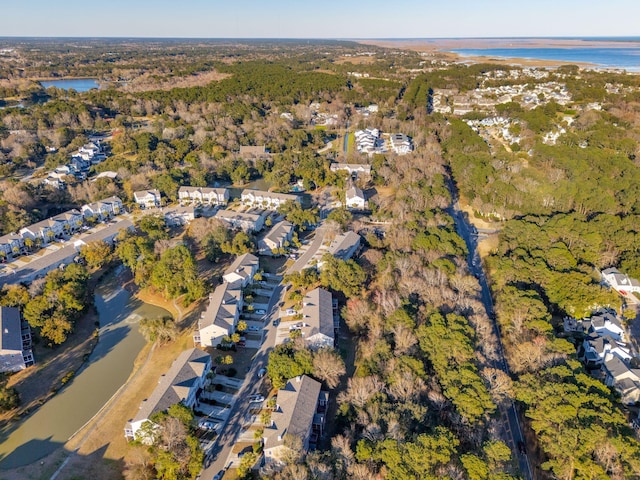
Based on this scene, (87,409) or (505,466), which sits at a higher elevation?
(505,466)

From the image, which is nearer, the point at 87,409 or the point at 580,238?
the point at 87,409

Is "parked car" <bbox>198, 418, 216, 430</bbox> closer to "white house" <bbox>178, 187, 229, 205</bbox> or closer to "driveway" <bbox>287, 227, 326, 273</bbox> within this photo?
"driveway" <bbox>287, 227, 326, 273</bbox>

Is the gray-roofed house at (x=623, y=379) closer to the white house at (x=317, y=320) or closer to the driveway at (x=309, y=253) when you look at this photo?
the white house at (x=317, y=320)

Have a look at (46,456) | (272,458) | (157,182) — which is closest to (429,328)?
(272,458)

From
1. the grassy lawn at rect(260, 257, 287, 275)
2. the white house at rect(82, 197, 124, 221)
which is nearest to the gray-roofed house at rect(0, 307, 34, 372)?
the grassy lawn at rect(260, 257, 287, 275)

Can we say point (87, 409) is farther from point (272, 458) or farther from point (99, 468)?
point (272, 458)

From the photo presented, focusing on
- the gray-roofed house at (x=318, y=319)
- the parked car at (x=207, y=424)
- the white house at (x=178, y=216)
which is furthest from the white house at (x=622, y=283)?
the white house at (x=178, y=216)

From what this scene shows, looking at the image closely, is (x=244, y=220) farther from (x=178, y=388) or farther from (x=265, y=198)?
(x=178, y=388)

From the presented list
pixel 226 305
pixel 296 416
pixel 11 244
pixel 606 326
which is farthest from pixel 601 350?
pixel 11 244
